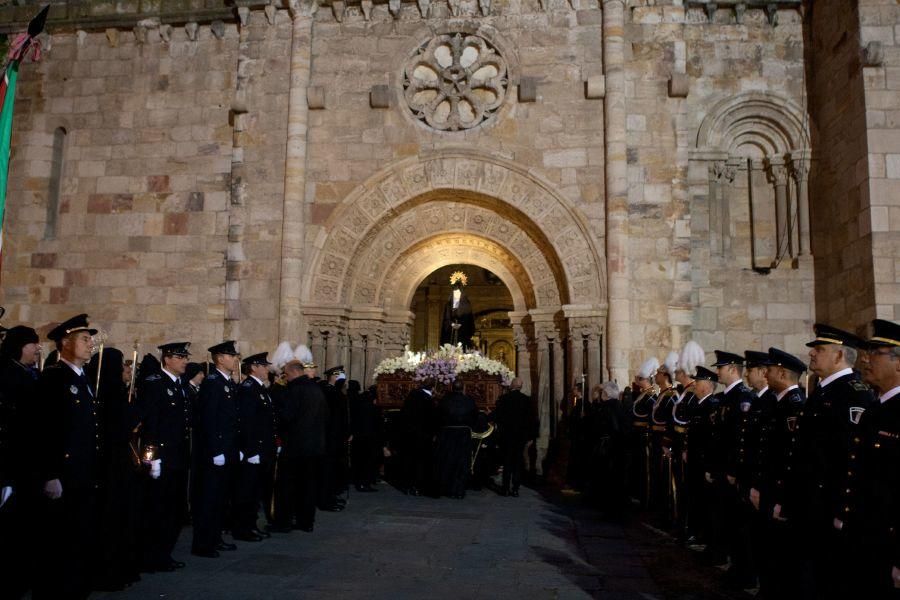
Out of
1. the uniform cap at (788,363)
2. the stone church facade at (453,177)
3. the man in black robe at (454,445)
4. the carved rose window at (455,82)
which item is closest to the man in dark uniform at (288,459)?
the man in black robe at (454,445)

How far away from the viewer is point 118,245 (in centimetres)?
1308

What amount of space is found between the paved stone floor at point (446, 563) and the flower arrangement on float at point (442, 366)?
9.38 ft

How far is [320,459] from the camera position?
857cm

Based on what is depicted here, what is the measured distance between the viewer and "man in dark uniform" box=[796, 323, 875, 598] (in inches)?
154

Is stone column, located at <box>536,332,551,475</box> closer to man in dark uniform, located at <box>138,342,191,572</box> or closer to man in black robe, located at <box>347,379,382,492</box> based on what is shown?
man in black robe, located at <box>347,379,382,492</box>

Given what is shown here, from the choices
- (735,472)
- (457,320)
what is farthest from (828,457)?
(457,320)

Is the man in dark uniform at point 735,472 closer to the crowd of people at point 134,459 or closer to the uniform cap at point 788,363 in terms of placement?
the uniform cap at point 788,363

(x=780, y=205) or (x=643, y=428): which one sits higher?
(x=780, y=205)

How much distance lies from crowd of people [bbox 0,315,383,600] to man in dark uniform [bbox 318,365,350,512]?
4cm

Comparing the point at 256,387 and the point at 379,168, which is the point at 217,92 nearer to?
the point at 379,168

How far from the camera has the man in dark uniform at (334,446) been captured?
9.08 meters

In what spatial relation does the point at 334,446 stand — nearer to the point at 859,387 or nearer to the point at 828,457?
the point at 828,457

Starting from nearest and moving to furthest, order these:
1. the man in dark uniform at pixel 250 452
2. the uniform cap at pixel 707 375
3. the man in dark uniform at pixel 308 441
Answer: the man in dark uniform at pixel 250 452, the uniform cap at pixel 707 375, the man in dark uniform at pixel 308 441

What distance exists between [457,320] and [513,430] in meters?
7.21
